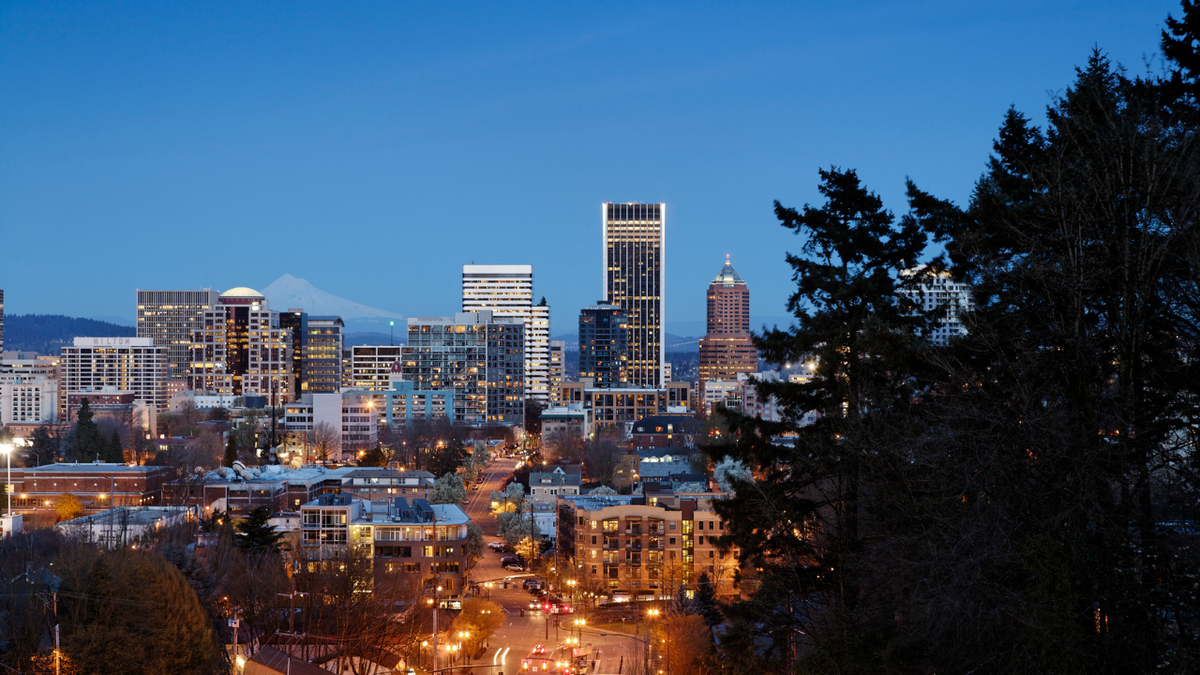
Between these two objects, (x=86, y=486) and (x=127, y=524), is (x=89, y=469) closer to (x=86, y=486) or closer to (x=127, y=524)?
(x=86, y=486)

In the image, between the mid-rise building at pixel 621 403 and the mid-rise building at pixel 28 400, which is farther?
the mid-rise building at pixel 28 400

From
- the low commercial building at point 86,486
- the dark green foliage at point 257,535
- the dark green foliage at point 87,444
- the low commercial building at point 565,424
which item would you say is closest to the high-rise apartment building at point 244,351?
Answer: the low commercial building at point 565,424

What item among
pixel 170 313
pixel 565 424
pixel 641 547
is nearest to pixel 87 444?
pixel 565 424

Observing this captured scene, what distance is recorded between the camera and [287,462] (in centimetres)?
6362

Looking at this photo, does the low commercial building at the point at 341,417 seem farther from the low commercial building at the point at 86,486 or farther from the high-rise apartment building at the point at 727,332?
the high-rise apartment building at the point at 727,332

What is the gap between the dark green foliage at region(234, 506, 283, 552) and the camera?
28609 millimetres

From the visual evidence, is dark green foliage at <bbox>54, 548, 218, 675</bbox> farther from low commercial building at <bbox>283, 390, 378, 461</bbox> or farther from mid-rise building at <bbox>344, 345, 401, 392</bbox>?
mid-rise building at <bbox>344, 345, 401, 392</bbox>

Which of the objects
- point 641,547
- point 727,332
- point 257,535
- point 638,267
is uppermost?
point 638,267

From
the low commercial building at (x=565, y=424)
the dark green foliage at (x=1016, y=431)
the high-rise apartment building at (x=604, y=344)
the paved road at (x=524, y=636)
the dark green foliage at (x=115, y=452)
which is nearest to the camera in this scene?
the dark green foliage at (x=1016, y=431)

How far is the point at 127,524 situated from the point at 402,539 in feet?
30.0

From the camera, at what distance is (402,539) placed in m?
31.6

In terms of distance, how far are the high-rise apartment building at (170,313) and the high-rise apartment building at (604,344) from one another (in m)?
63.9

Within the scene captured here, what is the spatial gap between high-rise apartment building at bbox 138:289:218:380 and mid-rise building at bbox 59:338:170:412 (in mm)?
25836

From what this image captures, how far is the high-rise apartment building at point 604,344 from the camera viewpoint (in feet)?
401
